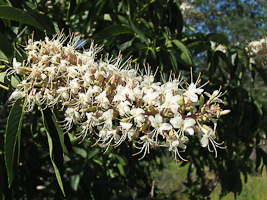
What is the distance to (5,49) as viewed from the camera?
47.8 inches

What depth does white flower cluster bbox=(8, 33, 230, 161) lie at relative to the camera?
1024 mm

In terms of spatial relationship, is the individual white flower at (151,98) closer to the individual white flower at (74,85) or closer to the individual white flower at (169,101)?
the individual white flower at (169,101)

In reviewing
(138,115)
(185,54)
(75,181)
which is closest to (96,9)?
(185,54)

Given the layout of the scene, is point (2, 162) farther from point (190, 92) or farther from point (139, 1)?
point (139, 1)

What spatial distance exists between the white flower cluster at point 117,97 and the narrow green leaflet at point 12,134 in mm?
85

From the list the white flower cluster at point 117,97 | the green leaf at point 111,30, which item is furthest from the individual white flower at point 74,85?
the green leaf at point 111,30

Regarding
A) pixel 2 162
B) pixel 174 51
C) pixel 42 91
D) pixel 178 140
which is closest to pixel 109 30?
pixel 174 51

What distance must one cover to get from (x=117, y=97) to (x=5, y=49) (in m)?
0.68

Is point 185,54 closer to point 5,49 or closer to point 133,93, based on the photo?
point 133,93

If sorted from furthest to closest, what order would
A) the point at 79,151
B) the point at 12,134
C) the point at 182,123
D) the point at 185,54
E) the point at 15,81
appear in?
the point at 79,151 < the point at 185,54 < the point at 15,81 < the point at 12,134 < the point at 182,123

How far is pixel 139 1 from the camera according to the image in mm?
2432

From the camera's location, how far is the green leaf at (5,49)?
1.20 metres

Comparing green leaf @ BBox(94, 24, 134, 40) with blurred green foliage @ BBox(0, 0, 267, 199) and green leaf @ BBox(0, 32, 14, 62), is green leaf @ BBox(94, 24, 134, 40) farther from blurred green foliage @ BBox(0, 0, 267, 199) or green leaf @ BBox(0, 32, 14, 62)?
green leaf @ BBox(0, 32, 14, 62)

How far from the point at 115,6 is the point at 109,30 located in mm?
559
